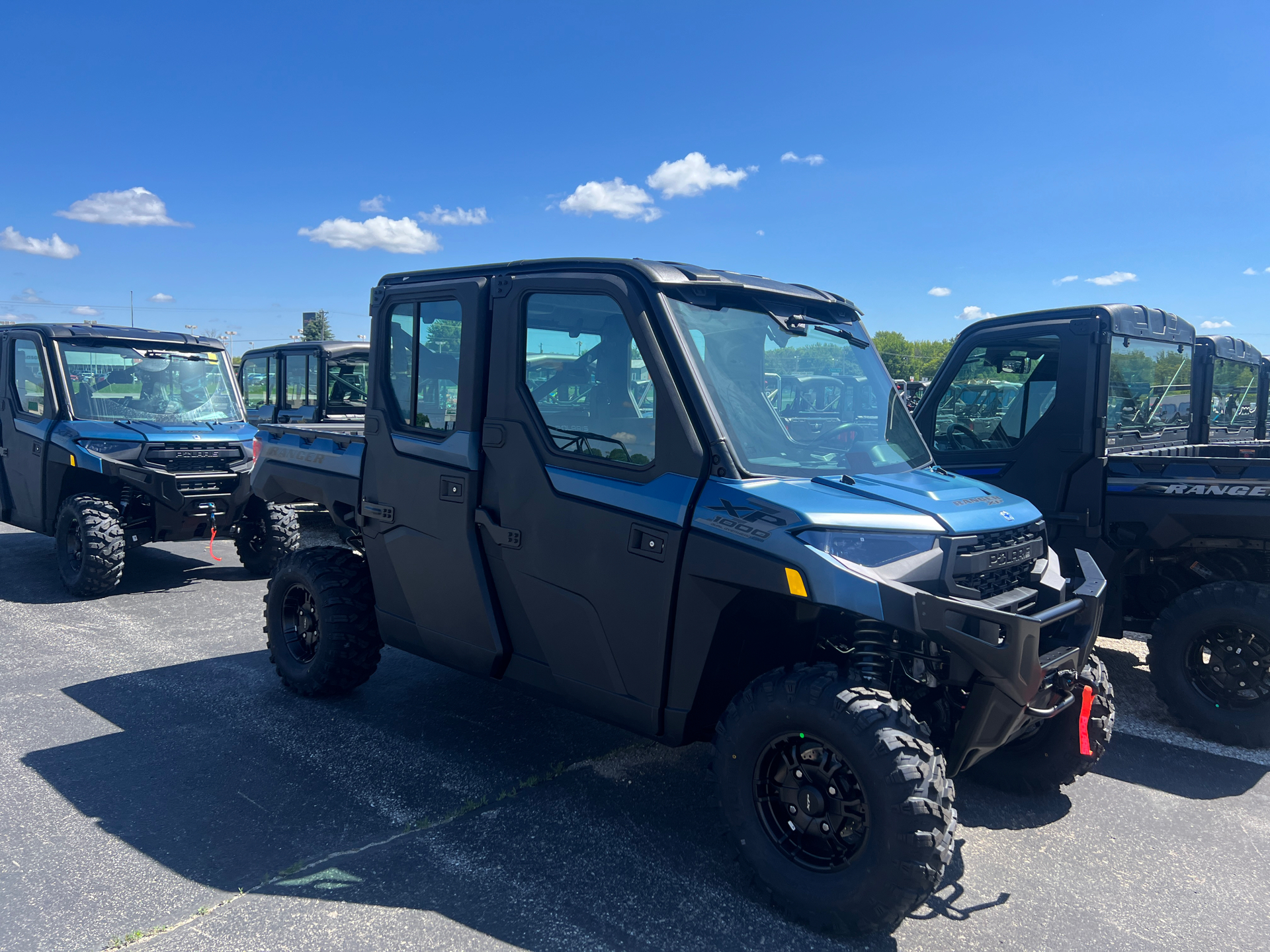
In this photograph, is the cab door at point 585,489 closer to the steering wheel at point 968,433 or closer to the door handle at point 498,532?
the door handle at point 498,532

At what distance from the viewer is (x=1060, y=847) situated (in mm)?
3615

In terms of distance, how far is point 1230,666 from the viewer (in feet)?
15.8

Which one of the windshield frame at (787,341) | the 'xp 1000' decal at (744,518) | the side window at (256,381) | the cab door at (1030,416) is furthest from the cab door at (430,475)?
the side window at (256,381)

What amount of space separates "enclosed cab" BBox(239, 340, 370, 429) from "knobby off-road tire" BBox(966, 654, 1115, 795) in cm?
1004

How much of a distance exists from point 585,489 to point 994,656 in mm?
1613

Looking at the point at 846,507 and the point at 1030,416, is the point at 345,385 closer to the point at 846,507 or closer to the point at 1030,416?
the point at 1030,416

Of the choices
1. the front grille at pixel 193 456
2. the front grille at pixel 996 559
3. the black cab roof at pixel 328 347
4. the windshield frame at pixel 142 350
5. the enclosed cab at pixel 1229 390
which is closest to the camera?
the front grille at pixel 996 559

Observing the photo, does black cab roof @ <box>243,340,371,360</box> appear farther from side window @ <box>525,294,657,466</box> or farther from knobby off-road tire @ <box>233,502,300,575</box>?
side window @ <box>525,294,657,466</box>

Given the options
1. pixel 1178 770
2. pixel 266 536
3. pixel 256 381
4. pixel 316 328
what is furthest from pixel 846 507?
pixel 316 328

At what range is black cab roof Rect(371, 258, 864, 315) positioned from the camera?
345cm

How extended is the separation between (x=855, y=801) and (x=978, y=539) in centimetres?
104

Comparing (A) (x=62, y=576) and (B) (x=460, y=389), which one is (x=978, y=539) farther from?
(A) (x=62, y=576)

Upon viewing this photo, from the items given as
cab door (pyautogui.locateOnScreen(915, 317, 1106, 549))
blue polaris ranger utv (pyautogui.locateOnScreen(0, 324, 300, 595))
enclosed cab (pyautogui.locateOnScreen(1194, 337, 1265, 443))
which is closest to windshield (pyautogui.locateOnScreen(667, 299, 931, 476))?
cab door (pyautogui.locateOnScreen(915, 317, 1106, 549))

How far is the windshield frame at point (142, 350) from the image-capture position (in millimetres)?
7965
